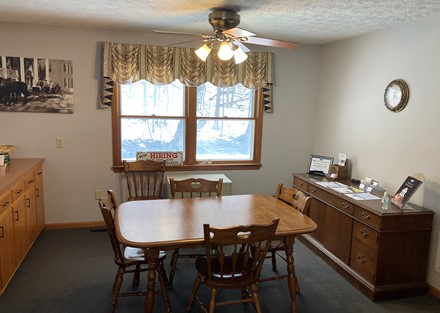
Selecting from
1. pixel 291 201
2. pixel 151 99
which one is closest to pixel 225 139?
pixel 151 99

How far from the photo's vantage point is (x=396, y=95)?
334 cm

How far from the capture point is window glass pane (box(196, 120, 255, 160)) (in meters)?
4.53

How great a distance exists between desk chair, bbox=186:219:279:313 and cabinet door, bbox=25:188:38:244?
6.27ft

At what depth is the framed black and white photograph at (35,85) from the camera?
3.84m

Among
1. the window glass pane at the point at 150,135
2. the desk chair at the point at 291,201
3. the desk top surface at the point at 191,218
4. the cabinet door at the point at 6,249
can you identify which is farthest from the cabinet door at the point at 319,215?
the cabinet door at the point at 6,249

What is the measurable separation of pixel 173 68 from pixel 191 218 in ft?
7.32

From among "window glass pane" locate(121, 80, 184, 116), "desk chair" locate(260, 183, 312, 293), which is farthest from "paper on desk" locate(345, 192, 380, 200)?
"window glass pane" locate(121, 80, 184, 116)

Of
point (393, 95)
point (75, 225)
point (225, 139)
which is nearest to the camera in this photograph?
point (393, 95)

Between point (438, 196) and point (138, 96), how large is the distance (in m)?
3.24

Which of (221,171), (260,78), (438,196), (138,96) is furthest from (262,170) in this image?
(438,196)

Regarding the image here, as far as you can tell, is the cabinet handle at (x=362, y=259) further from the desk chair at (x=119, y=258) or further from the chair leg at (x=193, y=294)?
the desk chair at (x=119, y=258)

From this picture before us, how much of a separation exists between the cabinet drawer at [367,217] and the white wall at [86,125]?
177cm

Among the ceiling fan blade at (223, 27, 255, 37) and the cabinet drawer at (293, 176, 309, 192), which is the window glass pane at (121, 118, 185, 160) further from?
the ceiling fan blade at (223, 27, 255, 37)

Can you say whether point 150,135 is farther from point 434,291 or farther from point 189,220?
point 434,291
